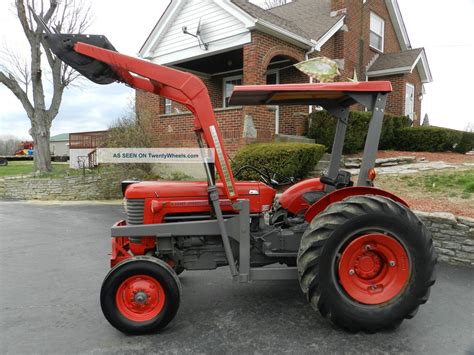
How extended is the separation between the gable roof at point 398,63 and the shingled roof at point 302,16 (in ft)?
9.93

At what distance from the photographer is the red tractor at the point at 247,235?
295cm

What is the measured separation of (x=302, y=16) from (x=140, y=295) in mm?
14850

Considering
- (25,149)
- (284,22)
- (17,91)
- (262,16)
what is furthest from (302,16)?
(25,149)

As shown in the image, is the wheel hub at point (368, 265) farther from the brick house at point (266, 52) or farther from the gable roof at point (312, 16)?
the gable roof at point (312, 16)

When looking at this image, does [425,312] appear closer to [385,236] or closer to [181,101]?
[385,236]

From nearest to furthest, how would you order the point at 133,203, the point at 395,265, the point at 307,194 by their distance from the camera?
the point at 395,265, the point at 133,203, the point at 307,194

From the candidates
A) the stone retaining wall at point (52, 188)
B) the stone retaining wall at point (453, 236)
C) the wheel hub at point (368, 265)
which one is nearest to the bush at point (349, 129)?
the stone retaining wall at point (453, 236)

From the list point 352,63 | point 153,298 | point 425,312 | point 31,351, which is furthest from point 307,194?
point 352,63

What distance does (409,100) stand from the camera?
16141 millimetres

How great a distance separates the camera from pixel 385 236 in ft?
9.89

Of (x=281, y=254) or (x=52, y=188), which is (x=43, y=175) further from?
(x=281, y=254)

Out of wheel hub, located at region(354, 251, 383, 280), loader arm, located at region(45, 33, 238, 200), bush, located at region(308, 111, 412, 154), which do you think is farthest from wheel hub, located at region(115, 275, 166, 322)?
bush, located at region(308, 111, 412, 154)

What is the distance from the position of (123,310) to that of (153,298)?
26 cm

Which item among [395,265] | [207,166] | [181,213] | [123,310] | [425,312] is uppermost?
[207,166]
